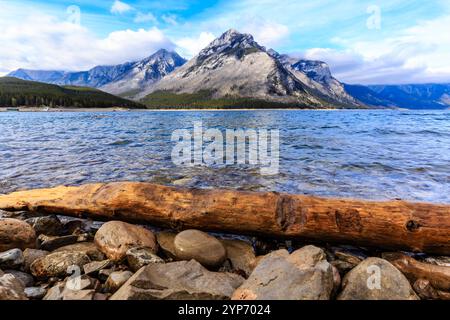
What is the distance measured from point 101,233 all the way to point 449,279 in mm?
6809

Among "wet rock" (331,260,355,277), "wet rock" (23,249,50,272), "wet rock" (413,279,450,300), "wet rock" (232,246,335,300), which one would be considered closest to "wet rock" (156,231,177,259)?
"wet rock" (232,246,335,300)

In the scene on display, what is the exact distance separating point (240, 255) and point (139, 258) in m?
2.17

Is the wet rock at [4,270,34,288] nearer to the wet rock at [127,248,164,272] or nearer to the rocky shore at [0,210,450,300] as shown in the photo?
the rocky shore at [0,210,450,300]

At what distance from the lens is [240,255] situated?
21.2ft

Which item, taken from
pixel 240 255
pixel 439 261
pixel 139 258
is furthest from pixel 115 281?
pixel 439 261

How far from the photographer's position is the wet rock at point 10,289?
4262mm

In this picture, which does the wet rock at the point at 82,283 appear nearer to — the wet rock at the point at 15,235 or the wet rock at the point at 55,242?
the wet rock at the point at 55,242

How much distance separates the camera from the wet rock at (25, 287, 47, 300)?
4.59 m

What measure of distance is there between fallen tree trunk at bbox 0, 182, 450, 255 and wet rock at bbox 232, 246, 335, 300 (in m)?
1.50

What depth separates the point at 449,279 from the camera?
514 cm

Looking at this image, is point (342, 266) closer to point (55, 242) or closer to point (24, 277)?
point (24, 277)

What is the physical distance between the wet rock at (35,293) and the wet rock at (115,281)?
96 centimetres

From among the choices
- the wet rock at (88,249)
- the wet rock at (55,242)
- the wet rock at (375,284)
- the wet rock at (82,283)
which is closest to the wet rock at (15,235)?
the wet rock at (55,242)

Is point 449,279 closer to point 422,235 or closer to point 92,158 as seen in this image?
point 422,235
